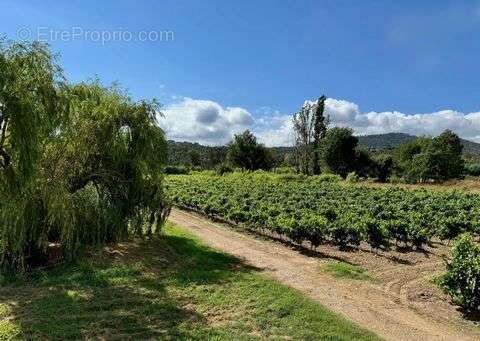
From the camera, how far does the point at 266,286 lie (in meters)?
12.5

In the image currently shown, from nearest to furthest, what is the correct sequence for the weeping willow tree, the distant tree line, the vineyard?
1. the weeping willow tree
2. the vineyard
3. the distant tree line

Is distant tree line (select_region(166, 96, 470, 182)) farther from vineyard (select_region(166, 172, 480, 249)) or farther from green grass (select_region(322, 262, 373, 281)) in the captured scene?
green grass (select_region(322, 262, 373, 281))

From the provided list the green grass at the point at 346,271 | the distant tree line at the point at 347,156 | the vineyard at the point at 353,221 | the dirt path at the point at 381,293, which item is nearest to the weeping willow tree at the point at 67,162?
the dirt path at the point at 381,293

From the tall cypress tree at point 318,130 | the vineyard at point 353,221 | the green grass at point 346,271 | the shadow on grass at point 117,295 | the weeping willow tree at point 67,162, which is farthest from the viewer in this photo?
the tall cypress tree at point 318,130

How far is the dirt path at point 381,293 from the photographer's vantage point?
32.3 feet

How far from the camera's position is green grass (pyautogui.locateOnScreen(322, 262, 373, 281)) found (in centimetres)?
1420

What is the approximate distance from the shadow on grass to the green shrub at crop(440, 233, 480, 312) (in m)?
5.76

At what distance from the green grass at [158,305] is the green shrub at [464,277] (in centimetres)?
309

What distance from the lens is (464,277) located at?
36.2 ft

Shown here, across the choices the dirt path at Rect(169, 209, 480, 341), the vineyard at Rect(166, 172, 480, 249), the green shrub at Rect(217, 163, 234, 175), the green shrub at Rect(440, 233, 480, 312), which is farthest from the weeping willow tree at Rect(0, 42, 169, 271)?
the green shrub at Rect(217, 163, 234, 175)

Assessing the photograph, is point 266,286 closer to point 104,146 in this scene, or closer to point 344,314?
point 344,314

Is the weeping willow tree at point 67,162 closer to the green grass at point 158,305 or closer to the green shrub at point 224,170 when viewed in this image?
the green grass at point 158,305

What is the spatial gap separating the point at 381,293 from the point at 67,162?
986 centimetres

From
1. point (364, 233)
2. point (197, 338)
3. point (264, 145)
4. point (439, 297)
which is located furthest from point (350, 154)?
point (197, 338)
